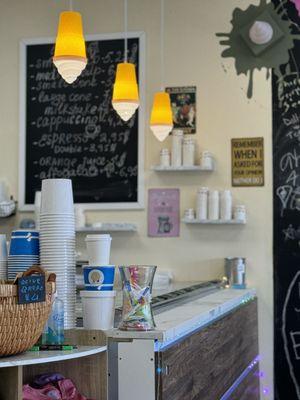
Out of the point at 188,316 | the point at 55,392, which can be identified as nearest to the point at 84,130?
the point at 188,316

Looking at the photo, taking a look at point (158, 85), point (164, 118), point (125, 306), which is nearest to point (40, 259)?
point (125, 306)

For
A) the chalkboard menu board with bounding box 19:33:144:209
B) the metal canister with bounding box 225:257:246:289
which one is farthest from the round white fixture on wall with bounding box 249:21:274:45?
the metal canister with bounding box 225:257:246:289

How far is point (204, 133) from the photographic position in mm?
5480

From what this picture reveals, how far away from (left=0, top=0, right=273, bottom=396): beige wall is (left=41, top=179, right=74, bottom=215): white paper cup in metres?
2.90

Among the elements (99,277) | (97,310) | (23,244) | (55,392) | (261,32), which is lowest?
(55,392)

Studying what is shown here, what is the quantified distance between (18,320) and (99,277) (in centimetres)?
45

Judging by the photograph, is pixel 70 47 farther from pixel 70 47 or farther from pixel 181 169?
pixel 181 169

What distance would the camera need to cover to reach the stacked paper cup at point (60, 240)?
101 inches

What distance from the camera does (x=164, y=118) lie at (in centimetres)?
487

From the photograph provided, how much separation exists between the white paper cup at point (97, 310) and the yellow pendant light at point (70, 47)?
163cm

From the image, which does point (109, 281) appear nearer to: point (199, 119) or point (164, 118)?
point (164, 118)

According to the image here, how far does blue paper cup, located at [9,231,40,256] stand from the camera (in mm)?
2580

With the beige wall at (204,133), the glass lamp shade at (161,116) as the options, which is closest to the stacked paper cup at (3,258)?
the glass lamp shade at (161,116)

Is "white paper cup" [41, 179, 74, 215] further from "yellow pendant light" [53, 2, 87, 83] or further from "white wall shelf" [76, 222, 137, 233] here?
"white wall shelf" [76, 222, 137, 233]
